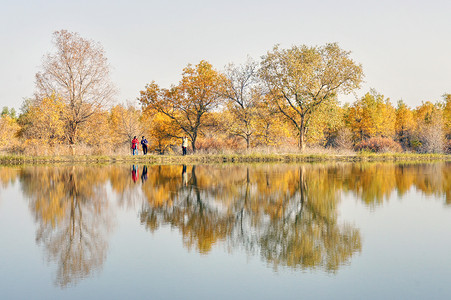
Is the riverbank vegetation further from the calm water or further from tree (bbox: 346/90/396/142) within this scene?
the calm water

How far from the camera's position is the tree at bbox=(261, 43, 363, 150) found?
41.0m

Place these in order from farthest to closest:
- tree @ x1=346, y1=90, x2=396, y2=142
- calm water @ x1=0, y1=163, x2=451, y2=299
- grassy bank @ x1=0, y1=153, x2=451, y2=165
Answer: tree @ x1=346, y1=90, x2=396, y2=142 → grassy bank @ x1=0, y1=153, x2=451, y2=165 → calm water @ x1=0, y1=163, x2=451, y2=299

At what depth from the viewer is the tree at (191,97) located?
44.9m

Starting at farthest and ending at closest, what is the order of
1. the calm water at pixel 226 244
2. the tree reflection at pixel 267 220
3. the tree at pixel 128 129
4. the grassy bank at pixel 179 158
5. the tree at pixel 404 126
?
the tree at pixel 404 126 < the tree at pixel 128 129 < the grassy bank at pixel 179 158 < the tree reflection at pixel 267 220 < the calm water at pixel 226 244

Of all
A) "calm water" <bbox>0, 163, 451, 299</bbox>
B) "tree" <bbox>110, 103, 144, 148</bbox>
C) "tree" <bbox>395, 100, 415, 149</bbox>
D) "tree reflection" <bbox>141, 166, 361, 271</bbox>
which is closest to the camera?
"calm water" <bbox>0, 163, 451, 299</bbox>

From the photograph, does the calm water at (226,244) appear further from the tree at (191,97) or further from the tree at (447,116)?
the tree at (447,116)

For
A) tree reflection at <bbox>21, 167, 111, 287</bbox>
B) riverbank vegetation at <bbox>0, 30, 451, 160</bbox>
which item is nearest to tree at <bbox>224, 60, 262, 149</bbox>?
riverbank vegetation at <bbox>0, 30, 451, 160</bbox>

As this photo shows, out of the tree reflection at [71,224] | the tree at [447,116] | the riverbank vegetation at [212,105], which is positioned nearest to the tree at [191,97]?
the riverbank vegetation at [212,105]

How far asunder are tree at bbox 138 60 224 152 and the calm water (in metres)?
28.5

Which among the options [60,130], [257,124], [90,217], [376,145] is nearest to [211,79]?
[257,124]

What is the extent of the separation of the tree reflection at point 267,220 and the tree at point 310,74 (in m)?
24.2

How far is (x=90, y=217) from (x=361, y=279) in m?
8.38

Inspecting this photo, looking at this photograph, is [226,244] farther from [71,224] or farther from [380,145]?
[380,145]

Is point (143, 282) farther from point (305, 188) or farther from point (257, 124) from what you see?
point (257, 124)
